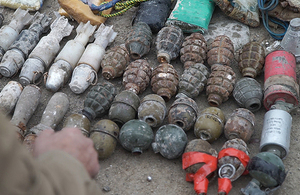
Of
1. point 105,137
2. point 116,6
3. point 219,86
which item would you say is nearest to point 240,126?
point 219,86

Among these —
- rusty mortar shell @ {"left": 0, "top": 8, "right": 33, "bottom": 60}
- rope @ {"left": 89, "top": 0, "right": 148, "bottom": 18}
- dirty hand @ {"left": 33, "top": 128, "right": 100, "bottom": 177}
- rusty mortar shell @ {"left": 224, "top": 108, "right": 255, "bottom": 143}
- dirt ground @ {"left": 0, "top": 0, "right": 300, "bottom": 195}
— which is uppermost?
dirty hand @ {"left": 33, "top": 128, "right": 100, "bottom": 177}

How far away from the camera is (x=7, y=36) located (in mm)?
4727

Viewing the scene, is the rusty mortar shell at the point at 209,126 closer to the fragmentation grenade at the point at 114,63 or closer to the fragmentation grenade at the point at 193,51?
the fragmentation grenade at the point at 193,51

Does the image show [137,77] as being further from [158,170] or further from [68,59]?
[158,170]

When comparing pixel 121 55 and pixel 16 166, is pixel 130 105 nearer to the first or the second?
pixel 121 55

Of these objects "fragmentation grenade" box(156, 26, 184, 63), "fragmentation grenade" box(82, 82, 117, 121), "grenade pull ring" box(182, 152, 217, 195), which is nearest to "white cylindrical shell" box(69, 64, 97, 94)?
"fragmentation grenade" box(82, 82, 117, 121)

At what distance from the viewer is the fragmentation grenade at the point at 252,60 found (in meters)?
4.22

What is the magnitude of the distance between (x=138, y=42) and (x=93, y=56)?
2.12 feet

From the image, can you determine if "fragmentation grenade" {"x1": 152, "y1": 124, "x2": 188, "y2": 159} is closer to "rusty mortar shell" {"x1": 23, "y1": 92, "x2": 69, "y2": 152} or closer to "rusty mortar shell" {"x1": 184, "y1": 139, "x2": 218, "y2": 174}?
"rusty mortar shell" {"x1": 184, "y1": 139, "x2": 218, "y2": 174}

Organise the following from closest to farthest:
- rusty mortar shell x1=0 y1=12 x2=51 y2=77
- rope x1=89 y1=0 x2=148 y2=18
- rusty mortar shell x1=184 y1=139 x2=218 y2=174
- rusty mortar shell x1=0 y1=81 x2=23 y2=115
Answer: rusty mortar shell x1=184 y1=139 x2=218 y2=174 → rusty mortar shell x1=0 y1=81 x2=23 y2=115 → rusty mortar shell x1=0 y1=12 x2=51 y2=77 → rope x1=89 y1=0 x2=148 y2=18

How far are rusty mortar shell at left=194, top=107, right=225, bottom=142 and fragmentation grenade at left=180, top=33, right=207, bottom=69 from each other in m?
0.94

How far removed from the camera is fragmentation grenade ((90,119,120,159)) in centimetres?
347

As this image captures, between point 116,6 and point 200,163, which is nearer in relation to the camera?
point 200,163

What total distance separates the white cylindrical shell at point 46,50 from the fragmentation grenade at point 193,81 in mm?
1867
